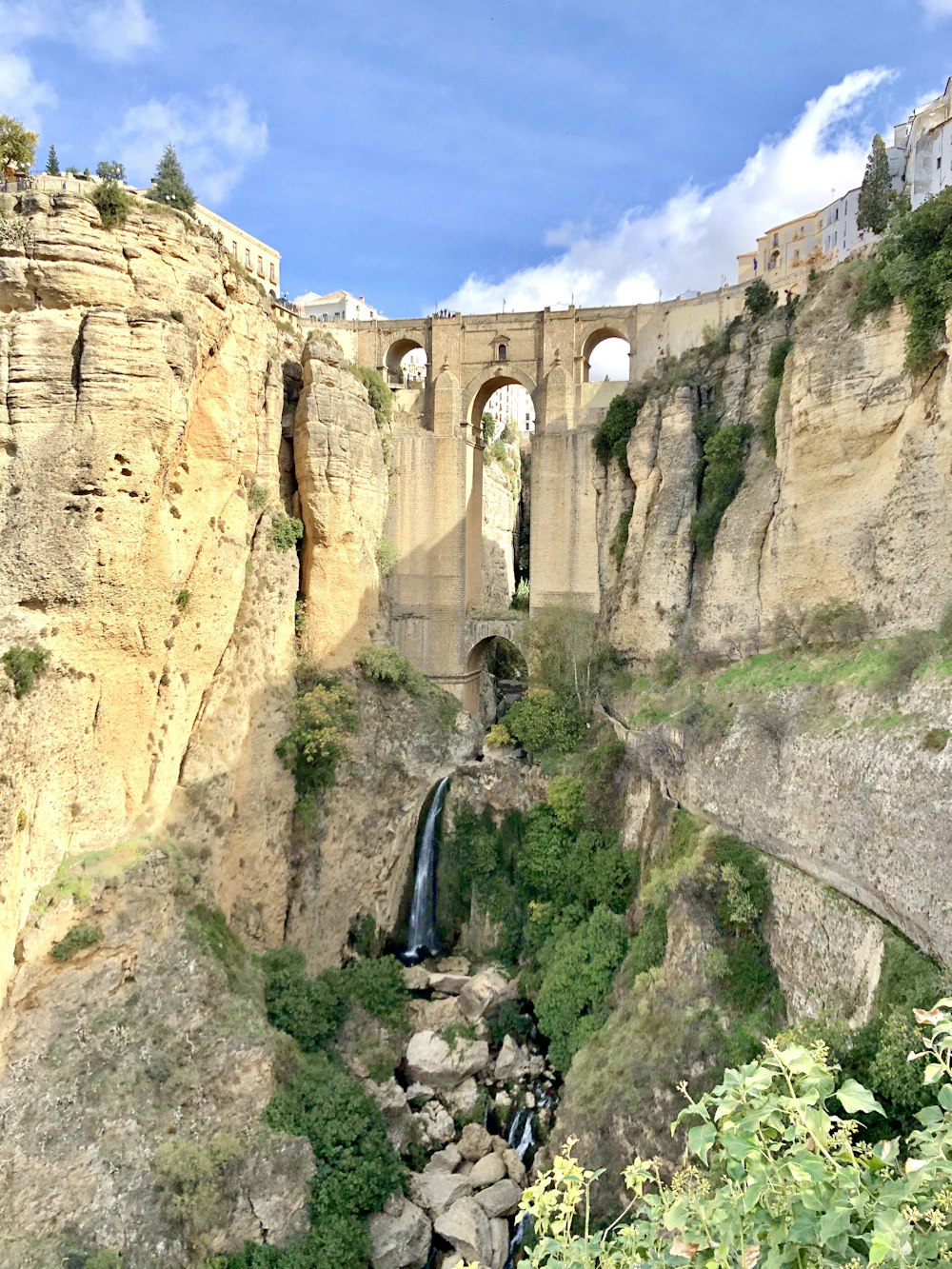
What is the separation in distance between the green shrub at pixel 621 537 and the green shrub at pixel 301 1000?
14673 millimetres

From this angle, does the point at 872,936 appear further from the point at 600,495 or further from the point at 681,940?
the point at 600,495

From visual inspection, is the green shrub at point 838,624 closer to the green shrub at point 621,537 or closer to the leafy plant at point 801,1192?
the green shrub at point 621,537

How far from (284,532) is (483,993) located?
12.6m

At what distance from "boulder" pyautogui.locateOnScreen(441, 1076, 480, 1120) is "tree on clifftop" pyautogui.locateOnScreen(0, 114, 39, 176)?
80.2 ft

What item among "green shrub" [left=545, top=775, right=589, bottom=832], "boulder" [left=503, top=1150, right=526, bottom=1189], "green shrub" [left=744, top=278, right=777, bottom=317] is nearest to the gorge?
"boulder" [left=503, top=1150, right=526, bottom=1189]

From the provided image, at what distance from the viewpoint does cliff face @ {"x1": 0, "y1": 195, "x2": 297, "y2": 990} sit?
1447 centimetres

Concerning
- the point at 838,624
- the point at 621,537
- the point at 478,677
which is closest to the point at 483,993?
the point at 838,624

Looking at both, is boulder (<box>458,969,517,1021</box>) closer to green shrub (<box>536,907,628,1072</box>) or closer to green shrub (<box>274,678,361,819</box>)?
green shrub (<box>536,907,628,1072</box>)

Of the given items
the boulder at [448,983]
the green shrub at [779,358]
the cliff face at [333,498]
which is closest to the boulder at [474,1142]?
the boulder at [448,983]

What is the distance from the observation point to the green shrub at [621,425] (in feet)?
82.5

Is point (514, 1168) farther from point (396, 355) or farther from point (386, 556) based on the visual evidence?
point (396, 355)

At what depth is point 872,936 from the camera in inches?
452

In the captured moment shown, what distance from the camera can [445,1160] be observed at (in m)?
15.3

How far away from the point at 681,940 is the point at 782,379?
12903 millimetres
